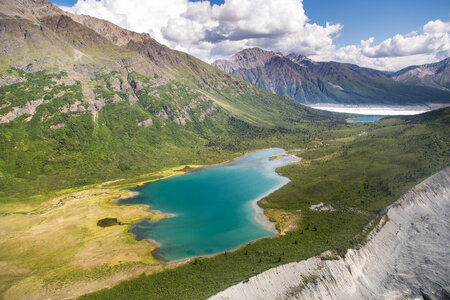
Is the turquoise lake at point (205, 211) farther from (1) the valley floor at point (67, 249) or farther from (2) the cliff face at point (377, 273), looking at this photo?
(2) the cliff face at point (377, 273)

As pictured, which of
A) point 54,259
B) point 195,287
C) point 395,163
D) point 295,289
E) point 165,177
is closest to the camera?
point 295,289

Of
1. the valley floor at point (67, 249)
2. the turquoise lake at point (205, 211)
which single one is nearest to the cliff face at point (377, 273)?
the turquoise lake at point (205, 211)

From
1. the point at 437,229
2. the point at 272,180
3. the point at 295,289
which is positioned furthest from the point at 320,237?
the point at 272,180

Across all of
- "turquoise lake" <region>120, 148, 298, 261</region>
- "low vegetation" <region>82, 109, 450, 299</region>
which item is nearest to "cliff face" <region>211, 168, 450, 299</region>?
"low vegetation" <region>82, 109, 450, 299</region>

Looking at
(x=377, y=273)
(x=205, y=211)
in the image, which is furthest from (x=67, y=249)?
(x=377, y=273)

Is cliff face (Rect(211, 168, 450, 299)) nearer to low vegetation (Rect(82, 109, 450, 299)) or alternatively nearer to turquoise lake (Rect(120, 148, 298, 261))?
low vegetation (Rect(82, 109, 450, 299))

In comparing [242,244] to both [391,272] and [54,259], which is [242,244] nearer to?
[391,272]
